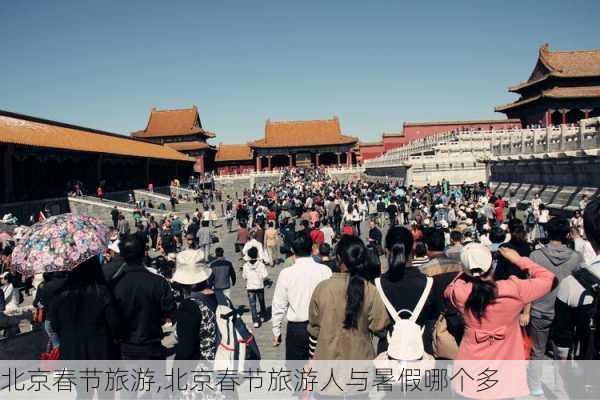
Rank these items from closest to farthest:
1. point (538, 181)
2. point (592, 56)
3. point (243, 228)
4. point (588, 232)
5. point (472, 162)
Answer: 1. point (588, 232)
2. point (243, 228)
3. point (538, 181)
4. point (472, 162)
5. point (592, 56)

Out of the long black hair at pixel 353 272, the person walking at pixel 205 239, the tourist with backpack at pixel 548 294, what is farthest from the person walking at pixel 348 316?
the person walking at pixel 205 239

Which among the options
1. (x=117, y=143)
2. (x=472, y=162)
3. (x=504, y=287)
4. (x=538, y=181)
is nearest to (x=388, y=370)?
(x=504, y=287)

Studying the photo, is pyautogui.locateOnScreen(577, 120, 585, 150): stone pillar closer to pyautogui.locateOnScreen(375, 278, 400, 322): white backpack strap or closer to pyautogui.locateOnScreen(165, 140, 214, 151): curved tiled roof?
pyautogui.locateOnScreen(375, 278, 400, 322): white backpack strap

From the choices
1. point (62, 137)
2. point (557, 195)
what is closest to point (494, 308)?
point (557, 195)

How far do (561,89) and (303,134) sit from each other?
2748 cm

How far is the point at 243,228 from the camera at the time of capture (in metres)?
11.1

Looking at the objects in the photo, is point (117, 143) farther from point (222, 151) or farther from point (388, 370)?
point (388, 370)

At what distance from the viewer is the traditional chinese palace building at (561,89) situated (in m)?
34.8

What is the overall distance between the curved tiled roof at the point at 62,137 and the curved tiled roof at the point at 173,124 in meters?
15.6

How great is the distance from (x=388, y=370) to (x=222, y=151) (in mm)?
53905

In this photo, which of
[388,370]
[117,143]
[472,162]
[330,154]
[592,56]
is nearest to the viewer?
[388,370]

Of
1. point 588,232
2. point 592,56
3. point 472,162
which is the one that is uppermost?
point 592,56

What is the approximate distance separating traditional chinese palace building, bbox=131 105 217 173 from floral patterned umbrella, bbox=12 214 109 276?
46824mm

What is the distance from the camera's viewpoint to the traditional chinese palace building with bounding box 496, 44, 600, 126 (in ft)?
114
